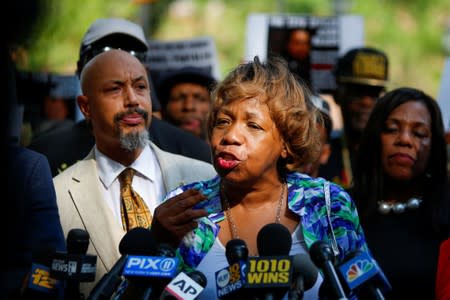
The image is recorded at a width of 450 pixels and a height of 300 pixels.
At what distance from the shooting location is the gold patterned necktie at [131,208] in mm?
4859

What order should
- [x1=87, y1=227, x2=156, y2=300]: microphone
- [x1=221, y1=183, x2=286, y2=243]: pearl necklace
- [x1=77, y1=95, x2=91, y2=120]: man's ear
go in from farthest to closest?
[x1=77, y1=95, x2=91, y2=120]: man's ear < [x1=221, y1=183, x2=286, y2=243]: pearl necklace < [x1=87, y1=227, x2=156, y2=300]: microphone

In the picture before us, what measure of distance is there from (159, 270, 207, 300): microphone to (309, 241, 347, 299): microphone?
0.37 metres

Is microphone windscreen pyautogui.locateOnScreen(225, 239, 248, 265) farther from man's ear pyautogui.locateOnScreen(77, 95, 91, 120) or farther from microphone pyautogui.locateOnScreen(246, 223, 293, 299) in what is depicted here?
man's ear pyautogui.locateOnScreen(77, 95, 91, 120)

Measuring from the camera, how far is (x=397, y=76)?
25.7 metres

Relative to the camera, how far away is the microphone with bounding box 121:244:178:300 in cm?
321

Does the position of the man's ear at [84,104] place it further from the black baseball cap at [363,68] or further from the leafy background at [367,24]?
the leafy background at [367,24]

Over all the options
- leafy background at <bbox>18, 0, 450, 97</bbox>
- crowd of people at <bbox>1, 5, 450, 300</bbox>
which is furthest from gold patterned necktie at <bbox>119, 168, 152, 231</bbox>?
leafy background at <bbox>18, 0, 450, 97</bbox>

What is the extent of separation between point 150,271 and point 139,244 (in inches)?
6.9

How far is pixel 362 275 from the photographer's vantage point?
129 inches

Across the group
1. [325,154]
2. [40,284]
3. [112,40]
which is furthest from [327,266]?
[325,154]

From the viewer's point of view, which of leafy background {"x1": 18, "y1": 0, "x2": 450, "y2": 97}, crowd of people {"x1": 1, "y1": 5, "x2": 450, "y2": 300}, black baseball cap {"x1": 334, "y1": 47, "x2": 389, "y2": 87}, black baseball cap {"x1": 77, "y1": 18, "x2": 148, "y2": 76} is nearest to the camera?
crowd of people {"x1": 1, "y1": 5, "x2": 450, "y2": 300}

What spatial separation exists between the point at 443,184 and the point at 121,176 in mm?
1748

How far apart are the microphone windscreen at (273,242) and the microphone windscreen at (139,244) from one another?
35 centimetres

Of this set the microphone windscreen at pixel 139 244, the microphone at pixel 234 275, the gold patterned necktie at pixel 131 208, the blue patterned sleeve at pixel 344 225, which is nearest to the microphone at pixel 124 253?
the microphone windscreen at pixel 139 244
